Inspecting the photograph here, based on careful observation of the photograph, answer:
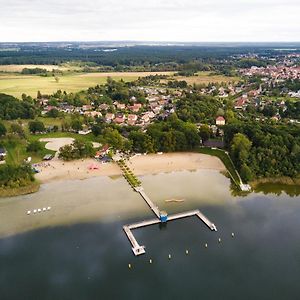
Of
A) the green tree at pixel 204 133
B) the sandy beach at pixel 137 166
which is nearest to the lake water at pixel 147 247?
the sandy beach at pixel 137 166

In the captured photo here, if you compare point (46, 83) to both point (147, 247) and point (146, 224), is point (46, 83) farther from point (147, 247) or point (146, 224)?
point (147, 247)

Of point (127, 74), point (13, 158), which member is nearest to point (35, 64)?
point (127, 74)

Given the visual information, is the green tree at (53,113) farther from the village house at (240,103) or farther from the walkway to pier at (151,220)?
the village house at (240,103)

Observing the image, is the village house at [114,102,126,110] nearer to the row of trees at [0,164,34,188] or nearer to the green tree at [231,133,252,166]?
the green tree at [231,133,252,166]

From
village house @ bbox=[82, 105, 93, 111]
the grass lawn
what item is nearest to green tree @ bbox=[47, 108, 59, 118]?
village house @ bbox=[82, 105, 93, 111]

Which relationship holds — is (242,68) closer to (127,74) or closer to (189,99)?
(127,74)

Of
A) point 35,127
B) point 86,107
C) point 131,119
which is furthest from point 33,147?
point 86,107
